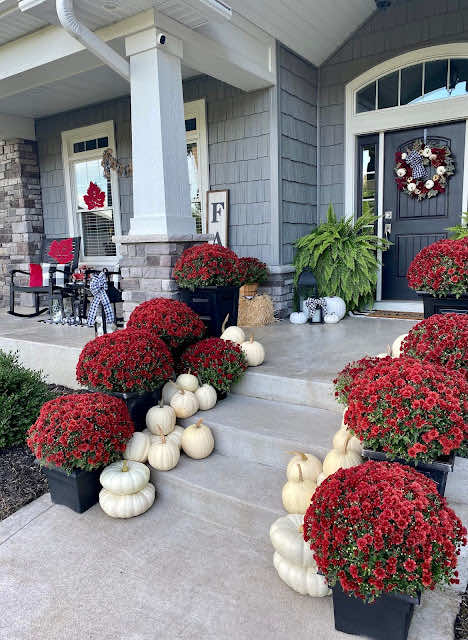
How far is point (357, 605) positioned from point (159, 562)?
80 cm

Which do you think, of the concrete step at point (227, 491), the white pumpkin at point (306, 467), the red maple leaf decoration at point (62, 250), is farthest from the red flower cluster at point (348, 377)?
the red maple leaf decoration at point (62, 250)

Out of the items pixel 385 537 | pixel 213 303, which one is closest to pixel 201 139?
pixel 213 303

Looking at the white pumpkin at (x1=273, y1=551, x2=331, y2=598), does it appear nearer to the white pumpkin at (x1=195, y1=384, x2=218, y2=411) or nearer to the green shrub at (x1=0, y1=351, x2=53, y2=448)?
the white pumpkin at (x1=195, y1=384, x2=218, y2=411)

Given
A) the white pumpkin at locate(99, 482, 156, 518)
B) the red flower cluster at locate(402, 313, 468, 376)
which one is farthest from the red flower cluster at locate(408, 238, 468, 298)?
the white pumpkin at locate(99, 482, 156, 518)

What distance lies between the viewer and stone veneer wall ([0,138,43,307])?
671 cm

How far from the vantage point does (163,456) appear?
2420 millimetres

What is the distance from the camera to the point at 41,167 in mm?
6863

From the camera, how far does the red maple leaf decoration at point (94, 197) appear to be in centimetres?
638

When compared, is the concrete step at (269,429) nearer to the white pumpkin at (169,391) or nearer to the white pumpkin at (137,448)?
the white pumpkin at (169,391)

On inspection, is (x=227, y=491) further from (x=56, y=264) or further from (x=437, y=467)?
(x=56, y=264)

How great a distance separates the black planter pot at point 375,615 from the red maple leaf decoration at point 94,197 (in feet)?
19.0

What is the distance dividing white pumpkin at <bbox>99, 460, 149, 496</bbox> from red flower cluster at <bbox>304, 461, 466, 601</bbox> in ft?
3.19

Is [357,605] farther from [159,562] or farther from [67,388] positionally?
[67,388]

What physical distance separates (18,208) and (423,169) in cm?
523
